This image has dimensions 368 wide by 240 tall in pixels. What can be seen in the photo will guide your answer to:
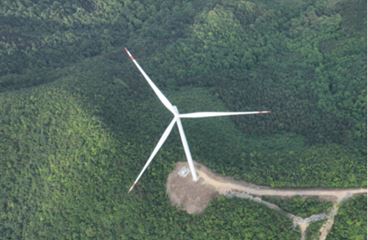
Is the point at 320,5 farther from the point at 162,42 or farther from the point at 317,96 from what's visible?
the point at 162,42

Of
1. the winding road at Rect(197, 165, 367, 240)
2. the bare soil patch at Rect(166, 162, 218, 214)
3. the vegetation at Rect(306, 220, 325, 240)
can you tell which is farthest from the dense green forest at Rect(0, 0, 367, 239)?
the vegetation at Rect(306, 220, 325, 240)

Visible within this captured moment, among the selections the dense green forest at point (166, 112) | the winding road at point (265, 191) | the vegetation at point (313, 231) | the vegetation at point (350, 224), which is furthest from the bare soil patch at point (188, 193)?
the vegetation at point (350, 224)

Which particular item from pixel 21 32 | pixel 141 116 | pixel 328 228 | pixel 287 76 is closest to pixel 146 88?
pixel 141 116

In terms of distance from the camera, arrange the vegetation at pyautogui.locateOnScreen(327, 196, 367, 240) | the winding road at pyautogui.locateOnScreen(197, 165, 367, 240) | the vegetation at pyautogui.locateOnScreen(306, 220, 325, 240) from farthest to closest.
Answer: the winding road at pyautogui.locateOnScreen(197, 165, 367, 240) < the vegetation at pyautogui.locateOnScreen(306, 220, 325, 240) < the vegetation at pyautogui.locateOnScreen(327, 196, 367, 240)

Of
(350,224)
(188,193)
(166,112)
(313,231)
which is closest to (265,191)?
(313,231)

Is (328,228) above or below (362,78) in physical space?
below

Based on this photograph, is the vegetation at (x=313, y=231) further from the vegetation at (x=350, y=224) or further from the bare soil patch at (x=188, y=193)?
the bare soil patch at (x=188, y=193)

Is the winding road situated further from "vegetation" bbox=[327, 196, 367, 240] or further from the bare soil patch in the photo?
"vegetation" bbox=[327, 196, 367, 240]

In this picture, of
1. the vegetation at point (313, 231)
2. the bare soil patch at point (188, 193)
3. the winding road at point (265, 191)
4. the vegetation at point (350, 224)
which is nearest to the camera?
the vegetation at point (350, 224)
